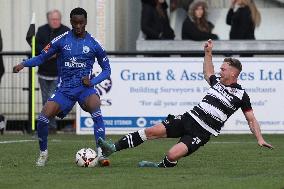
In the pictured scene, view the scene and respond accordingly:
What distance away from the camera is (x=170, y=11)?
27.2m

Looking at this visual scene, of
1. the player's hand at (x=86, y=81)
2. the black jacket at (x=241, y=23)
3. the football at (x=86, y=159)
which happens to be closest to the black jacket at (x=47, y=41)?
the black jacket at (x=241, y=23)

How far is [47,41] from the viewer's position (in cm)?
2380

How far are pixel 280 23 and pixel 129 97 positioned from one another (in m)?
5.79

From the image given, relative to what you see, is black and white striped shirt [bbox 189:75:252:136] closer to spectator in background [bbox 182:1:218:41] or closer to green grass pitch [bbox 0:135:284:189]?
green grass pitch [bbox 0:135:284:189]

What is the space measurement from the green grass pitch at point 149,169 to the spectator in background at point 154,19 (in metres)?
5.58

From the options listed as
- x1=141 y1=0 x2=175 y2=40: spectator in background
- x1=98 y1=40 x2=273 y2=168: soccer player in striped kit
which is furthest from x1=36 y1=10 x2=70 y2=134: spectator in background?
x1=98 y1=40 x2=273 y2=168: soccer player in striped kit

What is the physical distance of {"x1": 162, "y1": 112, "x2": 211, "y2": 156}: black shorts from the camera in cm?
1456

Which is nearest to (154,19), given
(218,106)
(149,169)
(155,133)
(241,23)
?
(241,23)

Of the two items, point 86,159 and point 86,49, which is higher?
point 86,49

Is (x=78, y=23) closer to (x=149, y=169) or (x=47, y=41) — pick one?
(x=149, y=169)

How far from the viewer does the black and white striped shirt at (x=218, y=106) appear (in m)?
14.6

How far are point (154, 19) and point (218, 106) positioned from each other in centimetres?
1095

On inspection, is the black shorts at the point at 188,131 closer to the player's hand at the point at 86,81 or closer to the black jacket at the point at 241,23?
the player's hand at the point at 86,81

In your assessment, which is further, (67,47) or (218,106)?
(67,47)
